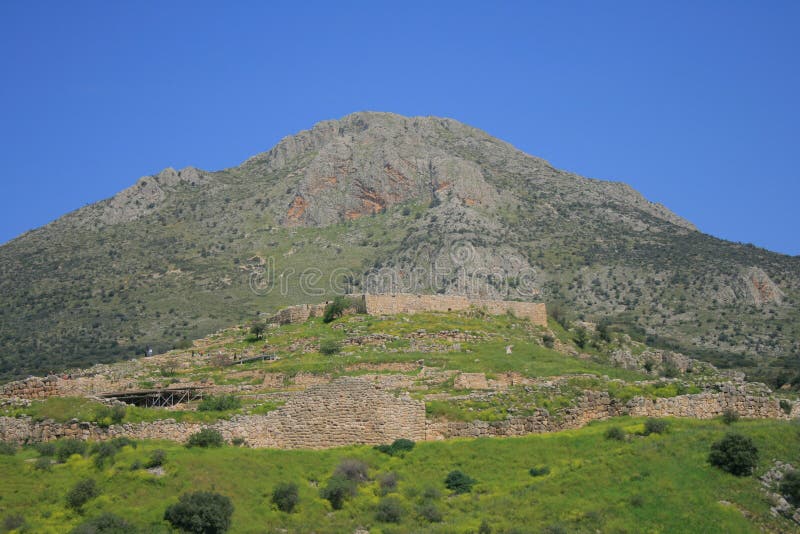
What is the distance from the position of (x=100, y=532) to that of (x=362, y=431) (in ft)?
37.3

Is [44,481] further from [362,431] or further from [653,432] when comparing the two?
[653,432]

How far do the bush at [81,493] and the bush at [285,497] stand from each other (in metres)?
4.79

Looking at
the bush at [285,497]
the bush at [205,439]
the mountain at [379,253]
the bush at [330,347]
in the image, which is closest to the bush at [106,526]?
the bush at [285,497]

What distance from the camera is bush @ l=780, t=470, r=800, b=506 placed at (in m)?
23.7

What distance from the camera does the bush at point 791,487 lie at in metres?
23.7

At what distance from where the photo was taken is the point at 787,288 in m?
106

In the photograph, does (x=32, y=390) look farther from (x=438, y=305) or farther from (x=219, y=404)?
(x=438, y=305)

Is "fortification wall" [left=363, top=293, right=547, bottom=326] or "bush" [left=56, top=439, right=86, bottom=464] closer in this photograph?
"bush" [left=56, top=439, right=86, bottom=464]

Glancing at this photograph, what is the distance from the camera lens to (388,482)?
2844cm

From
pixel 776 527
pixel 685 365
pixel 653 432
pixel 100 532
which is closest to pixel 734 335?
pixel 685 365

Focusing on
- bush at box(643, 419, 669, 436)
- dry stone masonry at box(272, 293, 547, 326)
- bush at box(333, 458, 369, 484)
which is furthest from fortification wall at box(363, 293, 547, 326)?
bush at box(643, 419, 669, 436)

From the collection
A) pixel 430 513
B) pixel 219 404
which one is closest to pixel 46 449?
pixel 219 404

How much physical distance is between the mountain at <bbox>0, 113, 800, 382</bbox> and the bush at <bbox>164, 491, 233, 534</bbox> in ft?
156

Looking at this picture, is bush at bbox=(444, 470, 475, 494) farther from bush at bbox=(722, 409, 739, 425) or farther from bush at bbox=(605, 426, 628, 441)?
bush at bbox=(722, 409, 739, 425)
